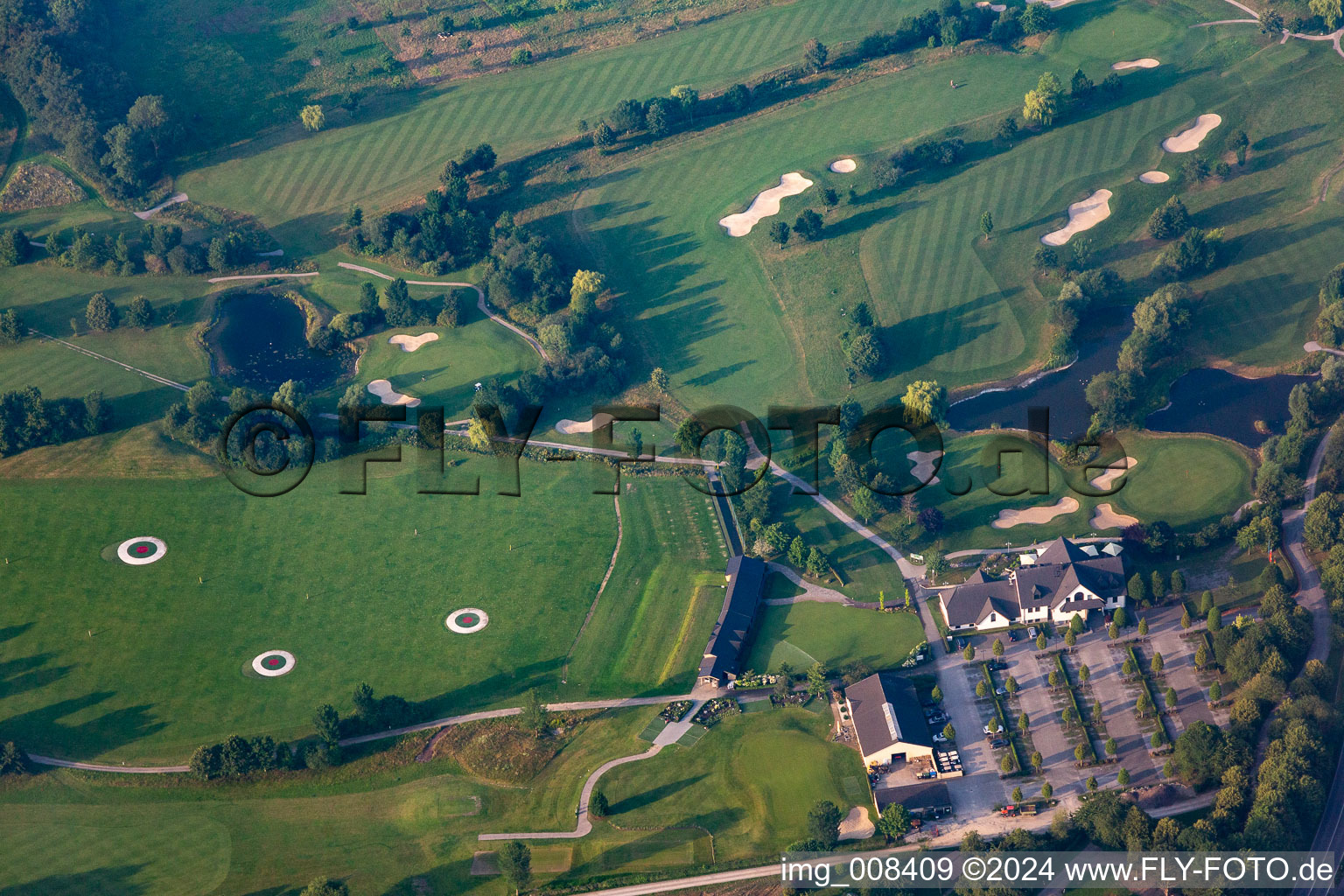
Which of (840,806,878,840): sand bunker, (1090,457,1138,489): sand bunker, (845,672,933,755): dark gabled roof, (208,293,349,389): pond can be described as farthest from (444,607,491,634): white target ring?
(1090,457,1138,489): sand bunker

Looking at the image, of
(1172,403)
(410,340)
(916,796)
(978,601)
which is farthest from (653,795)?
(1172,403)

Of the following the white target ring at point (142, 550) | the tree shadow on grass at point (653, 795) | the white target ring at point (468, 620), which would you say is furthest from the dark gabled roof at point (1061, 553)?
the white target ring at point (142, 550)

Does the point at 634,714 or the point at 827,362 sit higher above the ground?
the point at 827,362

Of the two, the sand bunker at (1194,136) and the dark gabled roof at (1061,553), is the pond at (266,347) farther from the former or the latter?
the sand bunker at (1194,136)

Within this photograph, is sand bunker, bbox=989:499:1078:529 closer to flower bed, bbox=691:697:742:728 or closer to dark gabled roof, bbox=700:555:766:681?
dark gabled roof, bbox=700:555:766:681

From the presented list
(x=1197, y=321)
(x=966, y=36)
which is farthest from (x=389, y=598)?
(x=966, y=36)

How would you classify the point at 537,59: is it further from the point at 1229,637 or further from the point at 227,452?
the point at 1229,637
